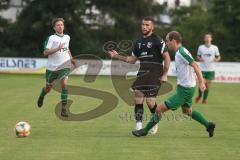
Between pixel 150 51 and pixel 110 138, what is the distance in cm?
180

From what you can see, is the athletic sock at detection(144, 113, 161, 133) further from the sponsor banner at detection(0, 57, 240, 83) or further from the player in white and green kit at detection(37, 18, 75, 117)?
the sponsor banner at detection(0, 57, 240, 83)

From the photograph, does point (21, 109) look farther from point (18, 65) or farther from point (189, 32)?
point (189, 32)

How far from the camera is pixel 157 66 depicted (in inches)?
500

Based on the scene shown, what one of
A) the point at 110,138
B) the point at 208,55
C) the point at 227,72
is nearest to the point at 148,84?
the point at 110,138

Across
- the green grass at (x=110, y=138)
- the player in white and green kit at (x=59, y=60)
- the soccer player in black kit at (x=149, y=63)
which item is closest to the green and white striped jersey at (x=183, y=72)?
the soccer player in black kit at (x=149, y=63)

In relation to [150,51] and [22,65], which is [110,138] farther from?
[22,65]

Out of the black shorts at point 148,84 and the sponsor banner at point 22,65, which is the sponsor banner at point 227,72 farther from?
the black shorts at point 148,84

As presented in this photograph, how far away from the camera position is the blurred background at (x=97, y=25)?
45.8 meters

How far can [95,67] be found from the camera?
124 feet

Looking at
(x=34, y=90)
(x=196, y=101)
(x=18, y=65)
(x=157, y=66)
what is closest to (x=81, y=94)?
(x=34, y=90)

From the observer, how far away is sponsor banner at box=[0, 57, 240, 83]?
3525cm

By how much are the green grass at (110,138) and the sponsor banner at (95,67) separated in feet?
55.2

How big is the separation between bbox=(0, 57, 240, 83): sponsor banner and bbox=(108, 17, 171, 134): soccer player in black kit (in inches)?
876

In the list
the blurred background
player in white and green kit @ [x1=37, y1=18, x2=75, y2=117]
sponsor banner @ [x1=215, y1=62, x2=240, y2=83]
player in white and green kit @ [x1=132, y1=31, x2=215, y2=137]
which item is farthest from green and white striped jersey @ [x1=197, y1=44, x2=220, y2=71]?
the blurred background
